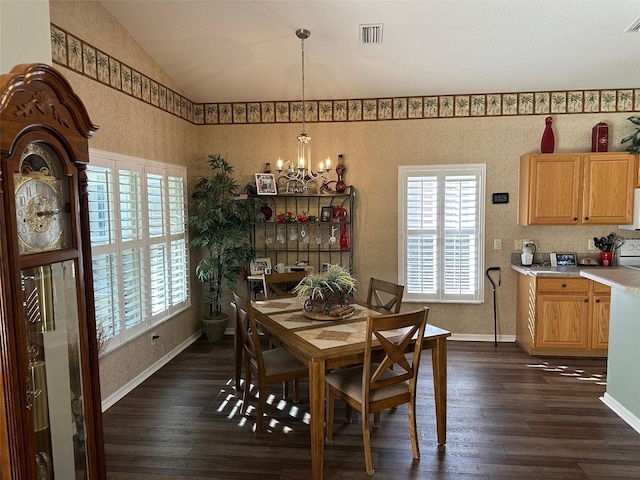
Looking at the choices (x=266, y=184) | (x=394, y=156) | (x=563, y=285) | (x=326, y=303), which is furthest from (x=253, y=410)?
(x=563, y=285)

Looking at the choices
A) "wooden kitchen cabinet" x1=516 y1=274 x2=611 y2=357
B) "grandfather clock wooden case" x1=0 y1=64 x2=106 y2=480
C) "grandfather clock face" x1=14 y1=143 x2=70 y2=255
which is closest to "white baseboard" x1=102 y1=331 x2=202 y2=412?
"grandfather clock wooden case" x1=0 y1=64 x2=106 y2=480

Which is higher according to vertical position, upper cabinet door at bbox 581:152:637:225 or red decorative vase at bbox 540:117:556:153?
red decorative vase at bbox 540:117:556:153

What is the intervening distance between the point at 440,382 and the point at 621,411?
166cm

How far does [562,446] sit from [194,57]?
15.4 feet

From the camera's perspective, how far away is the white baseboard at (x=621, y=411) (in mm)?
3148

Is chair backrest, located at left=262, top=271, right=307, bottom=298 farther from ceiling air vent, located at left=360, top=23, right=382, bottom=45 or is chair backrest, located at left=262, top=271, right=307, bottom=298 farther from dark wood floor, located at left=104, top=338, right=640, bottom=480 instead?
ceiling air vent, located at left=360, top=23, right=382, bottom=45

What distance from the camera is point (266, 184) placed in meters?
5.18

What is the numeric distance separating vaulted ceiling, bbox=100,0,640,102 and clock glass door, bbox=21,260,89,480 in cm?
282

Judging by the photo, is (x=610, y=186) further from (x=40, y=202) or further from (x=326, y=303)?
(x=40, y=202)

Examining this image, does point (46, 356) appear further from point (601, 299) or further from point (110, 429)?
point (601, 299)

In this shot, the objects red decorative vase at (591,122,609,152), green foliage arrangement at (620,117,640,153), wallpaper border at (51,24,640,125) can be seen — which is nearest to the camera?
green foliage arrangement at (620,117,640,153)

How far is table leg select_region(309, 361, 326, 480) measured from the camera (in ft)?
8.09

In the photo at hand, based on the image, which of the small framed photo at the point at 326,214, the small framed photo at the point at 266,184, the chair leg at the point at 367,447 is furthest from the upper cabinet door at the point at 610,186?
the chair leg at the point at 367,447

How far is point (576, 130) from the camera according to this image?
4.94 metres
